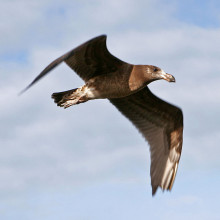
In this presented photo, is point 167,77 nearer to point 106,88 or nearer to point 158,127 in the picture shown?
point 106,88

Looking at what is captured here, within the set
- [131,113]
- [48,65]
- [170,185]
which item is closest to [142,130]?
[131,113]

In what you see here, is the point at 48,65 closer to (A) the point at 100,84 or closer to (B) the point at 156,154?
(A) the point at 100,84

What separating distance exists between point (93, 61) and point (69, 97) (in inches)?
33.2

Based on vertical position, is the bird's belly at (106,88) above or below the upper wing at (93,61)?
below

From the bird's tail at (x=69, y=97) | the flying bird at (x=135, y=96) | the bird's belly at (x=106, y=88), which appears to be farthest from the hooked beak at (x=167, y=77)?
the bird's tail at (x=69, y=97)

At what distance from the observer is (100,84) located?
31.7 ft

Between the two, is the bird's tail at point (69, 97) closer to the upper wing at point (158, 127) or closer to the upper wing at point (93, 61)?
the upper wing at point (93, 61)

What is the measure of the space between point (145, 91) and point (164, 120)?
2.48 ft

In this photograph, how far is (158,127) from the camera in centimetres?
1095

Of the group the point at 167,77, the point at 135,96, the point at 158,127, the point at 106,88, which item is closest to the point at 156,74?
the point at 167,77

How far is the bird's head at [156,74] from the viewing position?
970 centimetres

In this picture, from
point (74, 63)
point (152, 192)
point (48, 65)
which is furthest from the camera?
point (152, 192)

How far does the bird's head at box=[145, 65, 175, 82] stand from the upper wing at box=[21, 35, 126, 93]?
478 mm

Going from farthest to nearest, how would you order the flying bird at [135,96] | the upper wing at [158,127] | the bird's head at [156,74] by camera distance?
1. the upper wing at [158,127]
2. the bird's head at [156,74]
3. the flying bird at [135,96]
